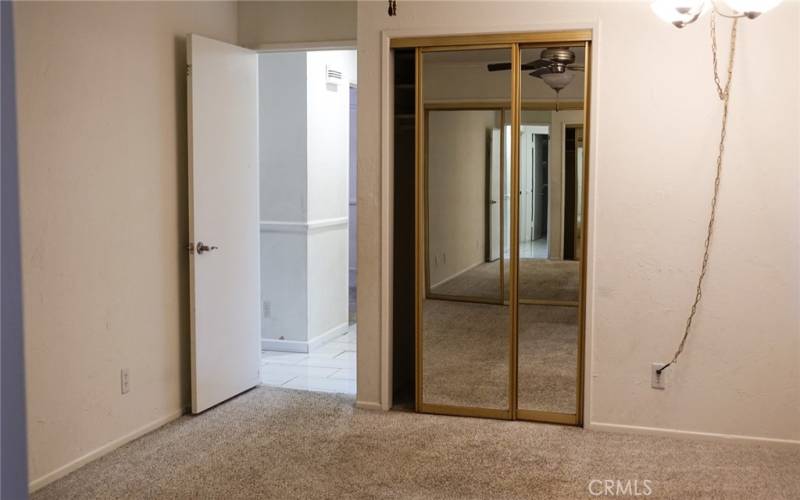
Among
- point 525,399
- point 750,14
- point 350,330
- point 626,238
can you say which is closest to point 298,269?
point 350,330

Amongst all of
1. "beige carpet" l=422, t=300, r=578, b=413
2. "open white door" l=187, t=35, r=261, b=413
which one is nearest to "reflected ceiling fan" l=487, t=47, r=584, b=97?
"beige carpet" l=422, t=300, r=578, b=413

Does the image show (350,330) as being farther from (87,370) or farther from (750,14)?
(750,14)

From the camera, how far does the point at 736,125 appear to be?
149 inches

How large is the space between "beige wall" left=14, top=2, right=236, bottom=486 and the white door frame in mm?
1040

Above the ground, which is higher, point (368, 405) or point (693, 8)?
point (693, 8)

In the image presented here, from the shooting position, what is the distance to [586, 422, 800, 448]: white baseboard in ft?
12.6

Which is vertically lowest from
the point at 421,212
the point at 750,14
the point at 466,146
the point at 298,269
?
the point at 298,269

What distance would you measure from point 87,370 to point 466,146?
2.08 m

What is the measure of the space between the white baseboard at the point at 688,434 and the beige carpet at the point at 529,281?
25.3 inches

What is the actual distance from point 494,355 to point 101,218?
2.03 meters

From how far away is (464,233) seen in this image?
13.9 ft

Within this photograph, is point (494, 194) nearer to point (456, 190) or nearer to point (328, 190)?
point (456, 190)

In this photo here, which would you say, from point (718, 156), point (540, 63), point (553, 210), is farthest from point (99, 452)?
point (718, 156)

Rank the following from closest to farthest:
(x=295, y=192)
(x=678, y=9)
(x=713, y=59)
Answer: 1. (x=678, y=9)
2. (x=713, y=59)
3. (x=295, y=192)
